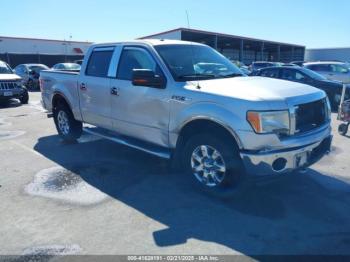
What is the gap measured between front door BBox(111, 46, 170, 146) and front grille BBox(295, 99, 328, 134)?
5.54 ft

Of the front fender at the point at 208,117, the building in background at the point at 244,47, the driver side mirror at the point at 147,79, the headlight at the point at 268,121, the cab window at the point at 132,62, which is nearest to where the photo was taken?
the headlight at the point at 268,121

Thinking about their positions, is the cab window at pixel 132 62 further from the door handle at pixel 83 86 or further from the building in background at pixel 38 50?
the building in background at pixel 38 50

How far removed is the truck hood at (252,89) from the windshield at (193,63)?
10.9 inches

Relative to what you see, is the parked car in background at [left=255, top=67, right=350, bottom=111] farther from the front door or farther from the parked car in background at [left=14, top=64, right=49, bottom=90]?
the parked car in background at [left=14, top=64, right=49, bottom=90]

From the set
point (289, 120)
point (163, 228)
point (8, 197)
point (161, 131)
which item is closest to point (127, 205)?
point (163, 228)

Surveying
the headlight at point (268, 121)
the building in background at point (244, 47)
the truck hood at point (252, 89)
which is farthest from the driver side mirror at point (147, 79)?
the building in background at point (244, 47)

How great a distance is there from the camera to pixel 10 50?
1453 inches

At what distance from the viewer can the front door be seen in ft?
15.4

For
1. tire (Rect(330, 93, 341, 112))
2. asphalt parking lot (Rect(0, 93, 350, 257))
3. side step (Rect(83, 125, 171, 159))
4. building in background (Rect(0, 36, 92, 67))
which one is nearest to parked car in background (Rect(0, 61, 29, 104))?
asphalt parking lot (Rect(0, 93, 350, 257))

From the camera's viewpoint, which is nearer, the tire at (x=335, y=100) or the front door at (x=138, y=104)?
the front door at (x=138, y=104)

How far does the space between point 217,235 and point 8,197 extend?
2.90 meters

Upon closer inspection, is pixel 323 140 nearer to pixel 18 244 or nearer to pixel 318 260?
pixel 318 260

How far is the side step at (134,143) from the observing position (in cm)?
477

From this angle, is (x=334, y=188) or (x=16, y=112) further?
(x=16, y=112)
